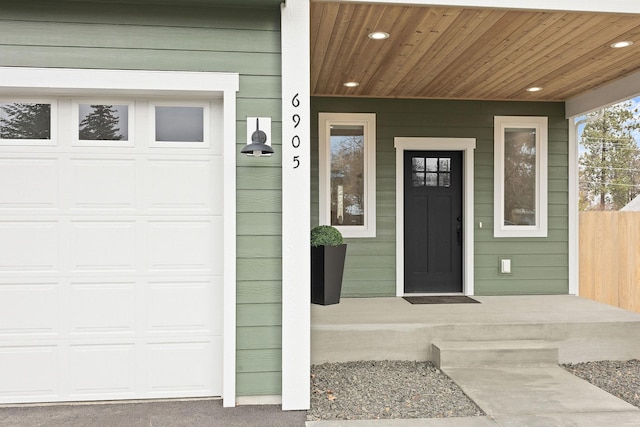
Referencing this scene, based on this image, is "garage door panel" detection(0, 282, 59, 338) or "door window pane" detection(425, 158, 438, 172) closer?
"garage door panel" detection(0, 282, 59, 338)

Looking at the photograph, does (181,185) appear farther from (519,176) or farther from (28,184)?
(519,176)

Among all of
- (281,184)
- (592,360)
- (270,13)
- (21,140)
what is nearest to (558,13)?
(270,13)

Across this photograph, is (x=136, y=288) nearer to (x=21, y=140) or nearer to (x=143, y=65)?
(x=21, y=140)

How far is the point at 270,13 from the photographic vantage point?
3.54 meters

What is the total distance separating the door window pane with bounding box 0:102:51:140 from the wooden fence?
5.87 metres

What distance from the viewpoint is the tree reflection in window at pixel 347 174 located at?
6.21 meters

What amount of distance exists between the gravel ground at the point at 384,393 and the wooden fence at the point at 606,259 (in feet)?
10.2

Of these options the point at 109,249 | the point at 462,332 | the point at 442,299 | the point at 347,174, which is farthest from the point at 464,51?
the point at 109,249

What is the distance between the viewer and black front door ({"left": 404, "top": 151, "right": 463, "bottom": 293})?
6.37m

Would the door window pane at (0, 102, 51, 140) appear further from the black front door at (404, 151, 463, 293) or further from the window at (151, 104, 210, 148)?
the black front door at (404, 151, 463, 293)

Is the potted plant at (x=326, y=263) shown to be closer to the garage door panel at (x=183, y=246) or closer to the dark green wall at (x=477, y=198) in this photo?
the dark green wall at (x=477, y=198)

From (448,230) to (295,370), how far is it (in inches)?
137

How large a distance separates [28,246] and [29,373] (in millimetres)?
838

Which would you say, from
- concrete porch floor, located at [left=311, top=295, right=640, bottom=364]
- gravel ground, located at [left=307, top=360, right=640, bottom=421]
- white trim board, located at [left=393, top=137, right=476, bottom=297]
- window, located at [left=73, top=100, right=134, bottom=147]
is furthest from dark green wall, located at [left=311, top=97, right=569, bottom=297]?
window, located at [left=73, top=100, right=134, bottom=147]
